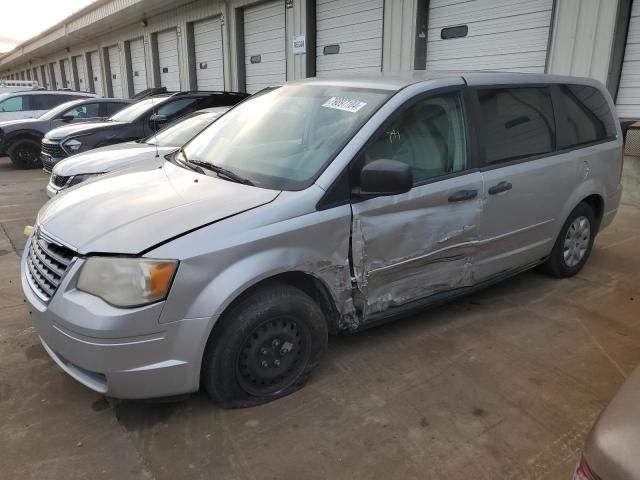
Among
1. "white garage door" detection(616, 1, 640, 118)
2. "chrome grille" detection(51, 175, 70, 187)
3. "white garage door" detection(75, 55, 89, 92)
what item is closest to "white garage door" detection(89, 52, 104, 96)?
"white garage door" detection(75, 55, 89, 92)

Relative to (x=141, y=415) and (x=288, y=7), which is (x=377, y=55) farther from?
(x=141, y=415)

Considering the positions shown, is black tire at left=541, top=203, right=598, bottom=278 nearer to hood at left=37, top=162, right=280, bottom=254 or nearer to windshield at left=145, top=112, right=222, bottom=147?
hood at left=37, top=162, right=280, bottom=254

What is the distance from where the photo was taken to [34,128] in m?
10.9

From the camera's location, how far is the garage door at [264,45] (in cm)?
1291

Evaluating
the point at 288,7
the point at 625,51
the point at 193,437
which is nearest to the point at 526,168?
the point at 193,437

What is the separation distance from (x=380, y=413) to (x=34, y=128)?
10.9m

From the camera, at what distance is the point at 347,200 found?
2.78 m

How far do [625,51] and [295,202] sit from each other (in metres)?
6.77

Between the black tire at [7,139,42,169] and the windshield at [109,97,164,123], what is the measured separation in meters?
3.46

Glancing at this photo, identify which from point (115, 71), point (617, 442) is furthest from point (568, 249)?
point (115, 71)

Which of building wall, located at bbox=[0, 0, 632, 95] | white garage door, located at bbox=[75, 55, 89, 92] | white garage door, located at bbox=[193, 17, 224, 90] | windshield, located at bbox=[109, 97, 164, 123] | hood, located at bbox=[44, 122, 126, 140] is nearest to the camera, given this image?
building wall, located at bbox=[0, 0, 632, 95]

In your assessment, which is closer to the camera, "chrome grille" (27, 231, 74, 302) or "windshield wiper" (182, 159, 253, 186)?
"chrome grille" (27, 231, 74, 302)

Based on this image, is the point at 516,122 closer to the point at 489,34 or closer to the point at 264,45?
the point at 489,34

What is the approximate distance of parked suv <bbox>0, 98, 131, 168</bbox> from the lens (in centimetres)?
1083
